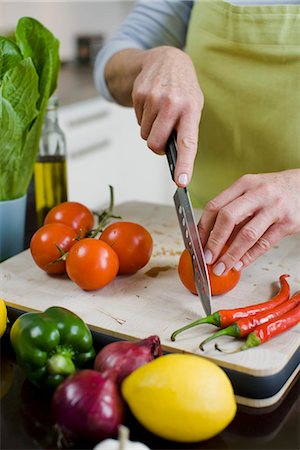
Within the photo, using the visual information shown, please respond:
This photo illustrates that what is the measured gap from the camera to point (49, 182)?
131 cm

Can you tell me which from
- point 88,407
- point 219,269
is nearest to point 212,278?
point 219,269

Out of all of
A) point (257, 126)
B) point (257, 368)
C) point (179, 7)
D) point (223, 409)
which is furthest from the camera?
point (179, 7)

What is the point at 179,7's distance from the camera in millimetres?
1517

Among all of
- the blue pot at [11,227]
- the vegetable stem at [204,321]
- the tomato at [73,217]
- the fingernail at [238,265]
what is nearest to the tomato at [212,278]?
the fingernail at [238,265]

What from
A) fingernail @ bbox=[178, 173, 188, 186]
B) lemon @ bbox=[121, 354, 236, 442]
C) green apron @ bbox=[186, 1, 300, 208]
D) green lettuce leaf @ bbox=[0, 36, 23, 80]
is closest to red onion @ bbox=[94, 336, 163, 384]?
lemon @ bbox=[121, 354, 236, 442]

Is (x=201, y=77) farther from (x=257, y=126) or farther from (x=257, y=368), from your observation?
(x=257, y=368)

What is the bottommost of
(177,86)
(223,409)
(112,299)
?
(112,299)

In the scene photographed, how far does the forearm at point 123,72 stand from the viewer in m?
1.34

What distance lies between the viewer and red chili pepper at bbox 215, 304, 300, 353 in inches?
32.9

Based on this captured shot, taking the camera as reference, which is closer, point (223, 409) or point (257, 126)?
point (223, 409)

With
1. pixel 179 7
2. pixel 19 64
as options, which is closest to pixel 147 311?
pixel 19 64

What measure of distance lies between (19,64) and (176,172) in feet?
1.01

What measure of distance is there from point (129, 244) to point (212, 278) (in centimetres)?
17

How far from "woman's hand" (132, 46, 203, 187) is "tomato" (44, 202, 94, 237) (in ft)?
0.59
